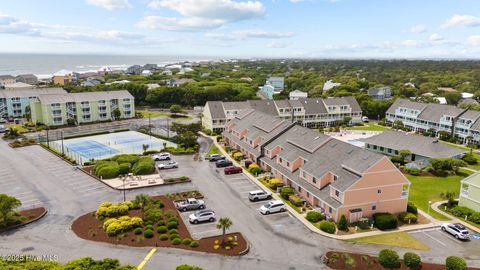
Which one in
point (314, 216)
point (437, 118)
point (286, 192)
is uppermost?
point (437, 118)

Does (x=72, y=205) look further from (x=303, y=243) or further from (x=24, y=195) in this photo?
(x=303, y=243)

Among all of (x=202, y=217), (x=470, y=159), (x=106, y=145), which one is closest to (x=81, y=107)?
(x=106, y=145)

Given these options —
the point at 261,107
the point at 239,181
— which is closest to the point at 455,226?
the point at 239,181

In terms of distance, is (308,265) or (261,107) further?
(261,107)

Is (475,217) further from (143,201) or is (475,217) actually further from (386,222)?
(143,201)

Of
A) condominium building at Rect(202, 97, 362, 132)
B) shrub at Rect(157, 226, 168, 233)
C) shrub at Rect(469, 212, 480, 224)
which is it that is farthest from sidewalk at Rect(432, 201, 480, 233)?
condominium building at Rect(202, 97, 362, 132)

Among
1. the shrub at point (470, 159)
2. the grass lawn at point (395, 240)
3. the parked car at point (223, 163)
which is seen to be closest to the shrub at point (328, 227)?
the grass lawn at point (395, 240)
